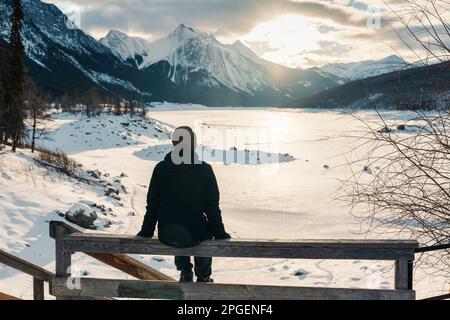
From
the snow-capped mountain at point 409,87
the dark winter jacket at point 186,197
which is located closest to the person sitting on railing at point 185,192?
the dark winter jacket at point 186,197

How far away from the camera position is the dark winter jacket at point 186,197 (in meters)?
4.27

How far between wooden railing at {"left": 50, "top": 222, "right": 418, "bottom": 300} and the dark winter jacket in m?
0.31

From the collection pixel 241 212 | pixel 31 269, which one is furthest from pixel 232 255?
pixel 241 212

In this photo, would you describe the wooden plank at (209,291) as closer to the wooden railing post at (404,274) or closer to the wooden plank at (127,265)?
the wooden railing post at (404,274)

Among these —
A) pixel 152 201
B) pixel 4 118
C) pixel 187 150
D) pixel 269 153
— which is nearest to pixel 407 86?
pixel 187 150

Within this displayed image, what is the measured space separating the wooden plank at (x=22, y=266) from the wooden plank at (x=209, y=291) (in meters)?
0.56

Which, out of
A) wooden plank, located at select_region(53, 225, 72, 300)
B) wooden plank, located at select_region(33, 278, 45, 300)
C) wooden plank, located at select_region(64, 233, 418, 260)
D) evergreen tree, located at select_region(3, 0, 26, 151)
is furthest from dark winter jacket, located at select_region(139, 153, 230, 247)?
evergreen tree, located at select_region(3, 0, 26, 151)

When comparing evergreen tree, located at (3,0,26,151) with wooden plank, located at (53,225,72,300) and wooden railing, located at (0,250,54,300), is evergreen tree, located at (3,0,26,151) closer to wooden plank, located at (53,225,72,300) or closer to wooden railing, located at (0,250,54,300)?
wooden railing, located at (0,250,54,300)

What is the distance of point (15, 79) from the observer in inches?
1280

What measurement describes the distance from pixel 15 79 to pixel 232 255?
33.9 metres

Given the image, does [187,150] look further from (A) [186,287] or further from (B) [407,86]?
(B) [407,86]

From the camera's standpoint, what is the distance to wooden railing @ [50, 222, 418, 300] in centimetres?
367

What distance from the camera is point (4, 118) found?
30.8 m
